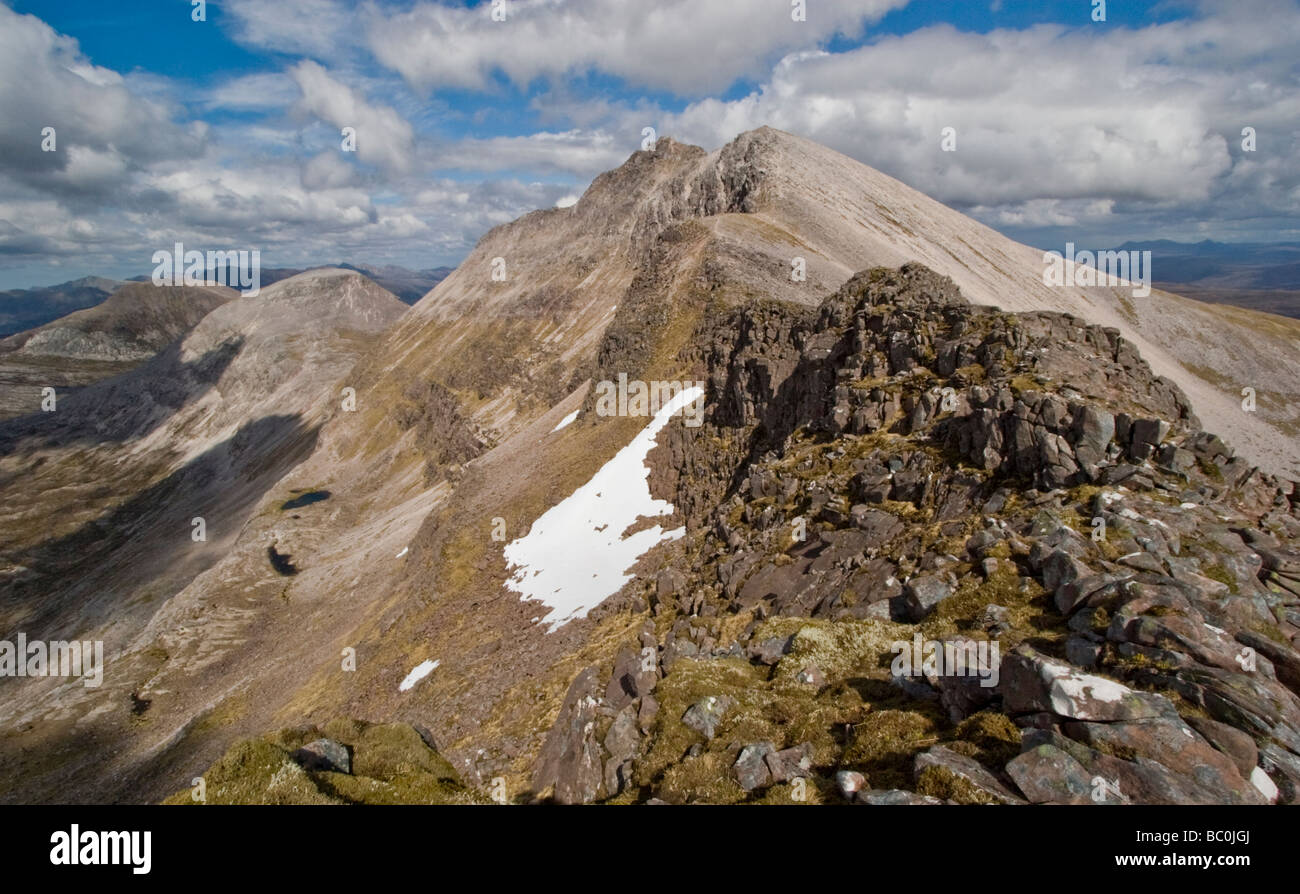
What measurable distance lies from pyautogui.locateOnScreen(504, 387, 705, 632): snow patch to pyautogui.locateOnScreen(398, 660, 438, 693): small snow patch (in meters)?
8.36

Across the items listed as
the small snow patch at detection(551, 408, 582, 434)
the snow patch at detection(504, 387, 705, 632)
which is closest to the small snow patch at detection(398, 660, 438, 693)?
the snow patch at detection(504, 387, 705, 632)

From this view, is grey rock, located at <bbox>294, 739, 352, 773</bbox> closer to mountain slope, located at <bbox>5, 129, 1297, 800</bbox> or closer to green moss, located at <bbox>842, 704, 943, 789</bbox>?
mountain slope, located at <bbox>5, 129, 1297, 800</bbox>

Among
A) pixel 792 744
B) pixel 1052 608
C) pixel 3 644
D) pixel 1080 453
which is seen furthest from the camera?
pixel 3 644

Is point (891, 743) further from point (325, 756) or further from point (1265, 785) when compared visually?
point (325, 756)

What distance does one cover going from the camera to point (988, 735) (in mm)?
11828

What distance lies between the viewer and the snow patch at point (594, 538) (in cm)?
4506

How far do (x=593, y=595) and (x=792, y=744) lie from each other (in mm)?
30686

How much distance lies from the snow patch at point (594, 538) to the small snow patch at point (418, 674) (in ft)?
27.4

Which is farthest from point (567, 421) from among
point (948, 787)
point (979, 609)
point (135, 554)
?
point (135, 554)

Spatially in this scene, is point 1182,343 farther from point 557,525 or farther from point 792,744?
point 792,744

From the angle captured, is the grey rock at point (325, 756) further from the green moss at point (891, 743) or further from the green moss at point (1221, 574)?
the green moss at point (1221, 574)

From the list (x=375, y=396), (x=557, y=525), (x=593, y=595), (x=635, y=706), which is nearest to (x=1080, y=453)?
(x=635, y=706)

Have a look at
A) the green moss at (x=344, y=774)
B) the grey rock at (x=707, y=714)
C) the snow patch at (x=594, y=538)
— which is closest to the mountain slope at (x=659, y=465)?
the grey rock at (x=707, y=714)

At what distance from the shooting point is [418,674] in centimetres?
4553
